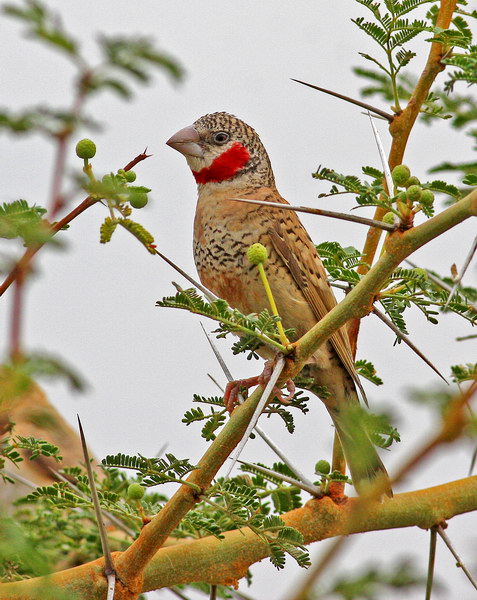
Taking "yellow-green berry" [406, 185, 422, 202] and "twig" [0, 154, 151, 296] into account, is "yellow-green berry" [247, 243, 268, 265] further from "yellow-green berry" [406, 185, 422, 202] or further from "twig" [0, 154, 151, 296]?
"twig" [0, 154, 151, 296]

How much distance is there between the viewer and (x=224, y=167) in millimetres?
4461

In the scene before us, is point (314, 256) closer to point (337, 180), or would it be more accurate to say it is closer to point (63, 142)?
point (337, 180)

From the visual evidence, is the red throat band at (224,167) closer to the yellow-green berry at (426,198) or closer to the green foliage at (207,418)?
the green foliage at (207,418)

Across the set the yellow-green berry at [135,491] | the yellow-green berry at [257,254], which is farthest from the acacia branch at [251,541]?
the yellow-green berry at [257,254]

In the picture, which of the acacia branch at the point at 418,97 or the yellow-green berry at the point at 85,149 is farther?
the acacia branch at the point at 418,97

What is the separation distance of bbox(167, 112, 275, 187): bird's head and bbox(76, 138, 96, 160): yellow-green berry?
2.86m

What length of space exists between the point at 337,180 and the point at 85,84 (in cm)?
163

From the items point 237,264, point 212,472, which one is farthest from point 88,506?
point 237,264

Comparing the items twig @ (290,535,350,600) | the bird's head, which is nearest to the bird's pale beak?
the bird's head

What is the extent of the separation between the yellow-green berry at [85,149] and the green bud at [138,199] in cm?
12

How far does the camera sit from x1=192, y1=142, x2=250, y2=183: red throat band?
14.6ft

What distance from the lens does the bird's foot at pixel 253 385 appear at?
9.31ft

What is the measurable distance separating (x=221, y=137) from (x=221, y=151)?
3.6 inches

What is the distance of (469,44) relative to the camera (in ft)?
8.93
